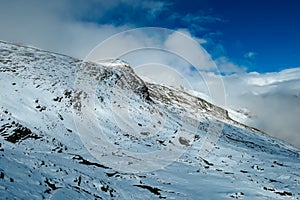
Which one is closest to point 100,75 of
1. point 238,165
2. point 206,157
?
point 206,157

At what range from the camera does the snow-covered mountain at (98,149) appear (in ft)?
71.4

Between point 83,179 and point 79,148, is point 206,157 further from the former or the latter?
point 83,179

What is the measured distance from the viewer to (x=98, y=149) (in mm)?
33531

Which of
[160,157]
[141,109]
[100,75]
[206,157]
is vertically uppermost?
[100,75]

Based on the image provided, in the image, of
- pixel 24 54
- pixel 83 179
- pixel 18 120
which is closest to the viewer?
pixel 83 179

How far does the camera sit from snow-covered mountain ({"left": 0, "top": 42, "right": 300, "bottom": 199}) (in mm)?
21766

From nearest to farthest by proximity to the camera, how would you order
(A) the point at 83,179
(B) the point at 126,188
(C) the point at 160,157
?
1. (A) the point at 83,179
2. (B) the point at 126,188
3. (C) the point at 160,157

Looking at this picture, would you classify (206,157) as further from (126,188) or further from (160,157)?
(126,188)

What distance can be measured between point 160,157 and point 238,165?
13975 mm

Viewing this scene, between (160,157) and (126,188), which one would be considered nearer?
(126,188)

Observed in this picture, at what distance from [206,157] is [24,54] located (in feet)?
123

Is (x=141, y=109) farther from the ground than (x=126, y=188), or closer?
farther from the ground

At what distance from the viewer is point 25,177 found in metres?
18.6

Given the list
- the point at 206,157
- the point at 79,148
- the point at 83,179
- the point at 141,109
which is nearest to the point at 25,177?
the point at 83,179
